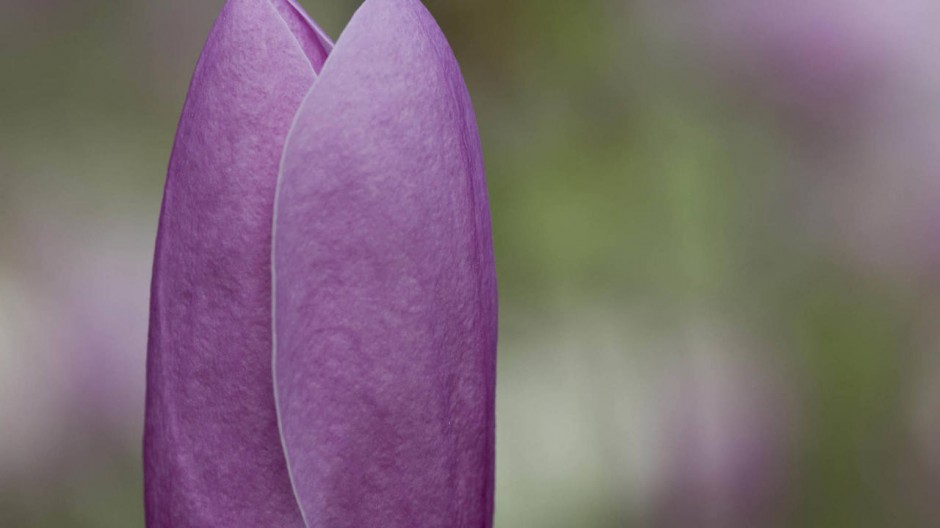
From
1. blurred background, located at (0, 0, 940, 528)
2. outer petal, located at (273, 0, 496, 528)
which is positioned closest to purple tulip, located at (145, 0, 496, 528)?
outer petal, located at (273, 0, 496, 528)

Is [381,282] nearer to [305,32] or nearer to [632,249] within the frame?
[305,32]

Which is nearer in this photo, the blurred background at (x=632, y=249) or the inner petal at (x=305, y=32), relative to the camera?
the inner petal at (x=305, y=32)

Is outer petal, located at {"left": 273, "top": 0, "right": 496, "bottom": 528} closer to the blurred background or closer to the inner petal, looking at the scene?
the inner petal

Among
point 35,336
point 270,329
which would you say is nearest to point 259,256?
point 270,329

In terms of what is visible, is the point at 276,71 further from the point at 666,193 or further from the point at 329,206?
the point at 666,193

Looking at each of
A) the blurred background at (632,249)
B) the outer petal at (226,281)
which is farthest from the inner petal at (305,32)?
the blurred background at (632,249)

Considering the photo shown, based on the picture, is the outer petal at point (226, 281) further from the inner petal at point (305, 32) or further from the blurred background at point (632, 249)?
the blurred background at point (632, 249)
